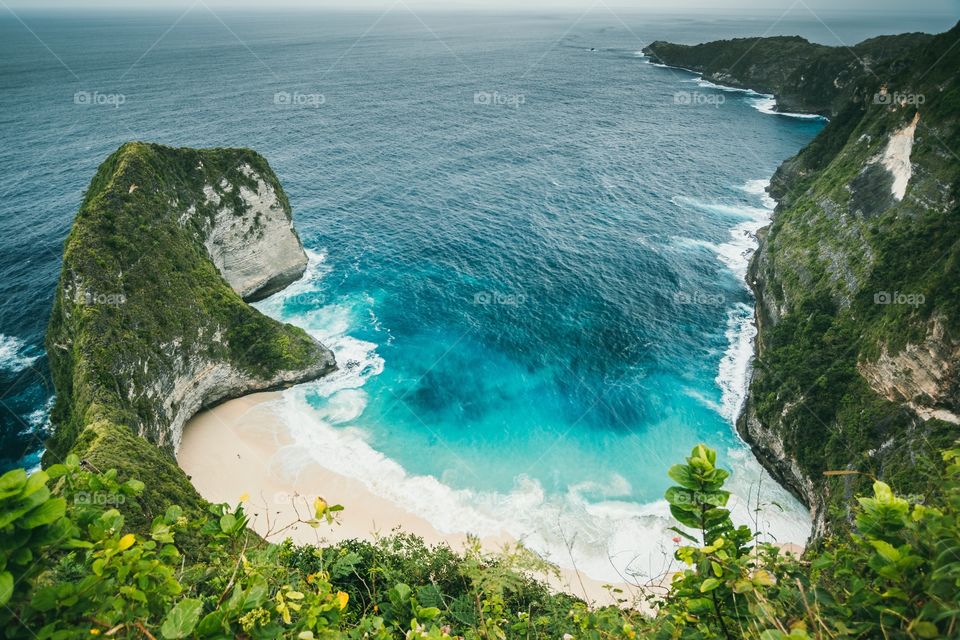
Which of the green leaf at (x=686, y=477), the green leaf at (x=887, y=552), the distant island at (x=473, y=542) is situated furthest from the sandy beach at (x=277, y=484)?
the green leaf at (x=887, y=552)

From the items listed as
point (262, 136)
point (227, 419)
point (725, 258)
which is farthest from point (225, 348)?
point (262, 136)

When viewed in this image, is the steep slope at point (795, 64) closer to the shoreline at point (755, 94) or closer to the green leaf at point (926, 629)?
the shoreline at point (755, 94)

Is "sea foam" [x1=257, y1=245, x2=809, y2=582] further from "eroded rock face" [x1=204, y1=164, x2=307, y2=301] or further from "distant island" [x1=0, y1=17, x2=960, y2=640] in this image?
"eroded rock face" [x1=204, y1=164, x2=307, y2=301]

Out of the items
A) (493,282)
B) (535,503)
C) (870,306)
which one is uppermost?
(870,306)

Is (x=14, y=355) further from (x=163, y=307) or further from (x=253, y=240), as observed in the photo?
(x=253, y=240)

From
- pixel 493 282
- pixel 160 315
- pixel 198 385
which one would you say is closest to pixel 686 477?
pixel 160 315

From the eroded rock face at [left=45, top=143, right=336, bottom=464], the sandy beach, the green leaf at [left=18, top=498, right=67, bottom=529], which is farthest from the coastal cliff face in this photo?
the eroded rock face at [left=45, top=143, right=336, bottom=464]

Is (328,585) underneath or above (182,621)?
underneath
